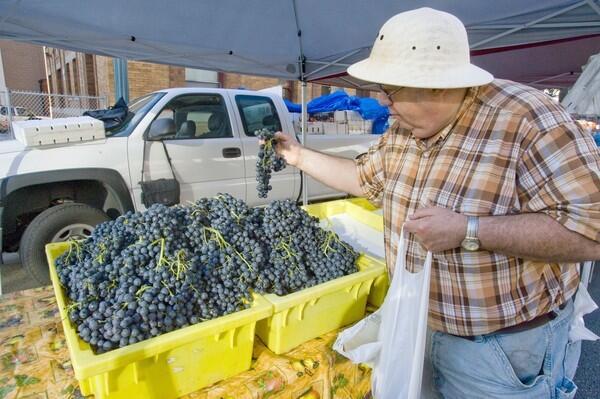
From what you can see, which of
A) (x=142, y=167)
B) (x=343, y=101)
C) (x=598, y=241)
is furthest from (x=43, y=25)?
(x=343, y=101)

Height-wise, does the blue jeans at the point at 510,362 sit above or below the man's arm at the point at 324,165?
below

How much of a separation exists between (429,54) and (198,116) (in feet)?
13.1

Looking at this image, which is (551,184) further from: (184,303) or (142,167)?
(142,167)

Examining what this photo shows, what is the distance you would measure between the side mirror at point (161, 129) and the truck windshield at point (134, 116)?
9.9 inches

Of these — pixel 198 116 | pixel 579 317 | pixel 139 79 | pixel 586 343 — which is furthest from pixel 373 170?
pixel 139 79

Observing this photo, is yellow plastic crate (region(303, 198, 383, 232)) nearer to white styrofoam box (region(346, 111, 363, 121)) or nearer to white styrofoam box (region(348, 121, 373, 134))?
white styrofoam box (region(348, 121, 373, 134))

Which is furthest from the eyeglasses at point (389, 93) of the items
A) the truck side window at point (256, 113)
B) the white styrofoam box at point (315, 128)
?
the white styrofoam box at point (315, 128)

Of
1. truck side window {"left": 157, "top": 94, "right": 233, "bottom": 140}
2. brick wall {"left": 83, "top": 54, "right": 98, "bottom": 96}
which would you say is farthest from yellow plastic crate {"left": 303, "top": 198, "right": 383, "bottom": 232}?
brick wall {"left": 83, "top": 54, "right": 98, "bottom": 96}

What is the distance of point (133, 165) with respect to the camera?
155 inches

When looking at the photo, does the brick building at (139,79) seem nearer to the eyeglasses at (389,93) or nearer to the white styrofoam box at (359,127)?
the white styrofoam box at (359,127)

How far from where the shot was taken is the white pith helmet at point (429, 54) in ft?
3.56

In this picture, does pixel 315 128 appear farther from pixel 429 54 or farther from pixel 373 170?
pixel 429 54

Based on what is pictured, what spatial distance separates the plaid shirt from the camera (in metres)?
1.02

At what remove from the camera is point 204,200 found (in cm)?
179
